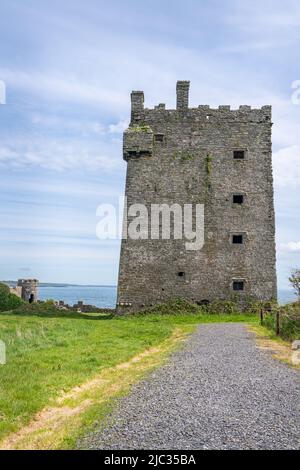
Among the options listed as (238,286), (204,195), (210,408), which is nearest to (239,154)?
(204,195)

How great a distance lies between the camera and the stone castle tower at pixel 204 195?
31.1 m

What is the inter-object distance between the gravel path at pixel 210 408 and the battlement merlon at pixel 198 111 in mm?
20568

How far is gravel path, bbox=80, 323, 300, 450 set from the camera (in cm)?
771

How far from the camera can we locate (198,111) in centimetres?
3241

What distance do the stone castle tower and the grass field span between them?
6.95m

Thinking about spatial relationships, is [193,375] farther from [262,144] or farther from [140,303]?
[262,144]

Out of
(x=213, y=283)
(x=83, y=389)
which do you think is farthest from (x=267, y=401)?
(x=213, y=283)

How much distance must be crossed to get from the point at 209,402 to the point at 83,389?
3546mm

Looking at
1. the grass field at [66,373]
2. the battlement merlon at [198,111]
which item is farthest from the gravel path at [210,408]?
the battlement merlon at [198,111]

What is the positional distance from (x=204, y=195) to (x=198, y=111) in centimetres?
550

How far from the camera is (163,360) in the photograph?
15094 mm

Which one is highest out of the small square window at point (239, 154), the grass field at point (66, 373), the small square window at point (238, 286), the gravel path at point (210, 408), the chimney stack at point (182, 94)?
the chimney stack at point (182, 94)

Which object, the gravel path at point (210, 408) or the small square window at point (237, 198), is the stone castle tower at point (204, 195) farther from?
the gravel path at point (210, 408)

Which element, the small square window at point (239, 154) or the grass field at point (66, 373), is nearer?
the grass field at point (66, 373)
